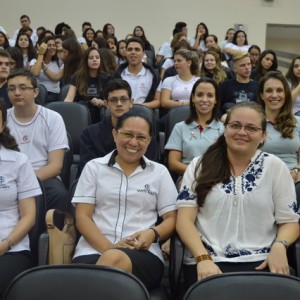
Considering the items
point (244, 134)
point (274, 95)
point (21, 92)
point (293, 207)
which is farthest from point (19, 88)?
point (293, 207)

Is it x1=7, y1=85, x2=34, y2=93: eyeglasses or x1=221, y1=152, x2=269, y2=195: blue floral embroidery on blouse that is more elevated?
x1=7, y1=85, x2=34, y2=93: eyeglasses

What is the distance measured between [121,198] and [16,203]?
0.47 m

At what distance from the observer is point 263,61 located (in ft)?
16.2

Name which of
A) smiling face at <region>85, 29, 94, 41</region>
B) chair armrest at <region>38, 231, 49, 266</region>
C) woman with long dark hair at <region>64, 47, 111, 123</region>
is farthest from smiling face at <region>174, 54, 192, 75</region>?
smiling face at <region>85, 29, 94, 41</region>

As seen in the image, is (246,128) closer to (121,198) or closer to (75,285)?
(121,198)

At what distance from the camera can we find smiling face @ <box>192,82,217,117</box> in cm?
307

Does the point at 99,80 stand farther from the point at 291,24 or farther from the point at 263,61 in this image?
the point at 291,24

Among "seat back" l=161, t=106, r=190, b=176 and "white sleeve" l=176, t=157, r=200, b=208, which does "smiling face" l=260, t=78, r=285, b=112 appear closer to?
"seat back" l=161, t=106, r=190, b=176

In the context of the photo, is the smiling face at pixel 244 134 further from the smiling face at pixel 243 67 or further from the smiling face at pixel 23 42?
the smiling face at pixel 23 42

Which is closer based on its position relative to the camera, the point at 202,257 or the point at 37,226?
the point at 202,257

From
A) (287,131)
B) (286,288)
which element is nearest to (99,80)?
(287,131)

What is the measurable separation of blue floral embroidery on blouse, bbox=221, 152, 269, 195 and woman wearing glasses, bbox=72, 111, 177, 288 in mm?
272

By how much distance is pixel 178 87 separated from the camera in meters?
4.36

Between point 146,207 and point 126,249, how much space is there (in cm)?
26
